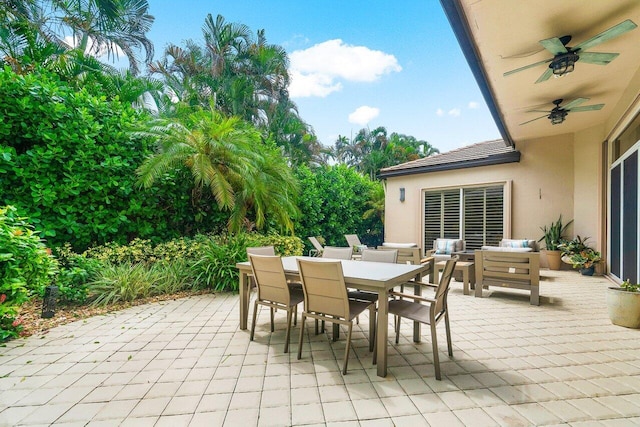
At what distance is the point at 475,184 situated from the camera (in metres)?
8.78

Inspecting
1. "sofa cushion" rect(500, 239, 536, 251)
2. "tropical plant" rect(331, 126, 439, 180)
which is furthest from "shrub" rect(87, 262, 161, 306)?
"tropical plant" rect(331, 126, 439, 180)

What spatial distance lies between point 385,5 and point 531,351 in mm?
9398

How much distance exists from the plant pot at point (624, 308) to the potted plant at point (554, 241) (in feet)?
15.2

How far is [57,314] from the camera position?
391cm

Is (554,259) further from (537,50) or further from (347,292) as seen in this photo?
(347,292)

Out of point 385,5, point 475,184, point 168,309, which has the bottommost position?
point 168,309

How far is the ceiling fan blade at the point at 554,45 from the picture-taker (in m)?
3.43

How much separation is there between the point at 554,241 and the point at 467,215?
221cm

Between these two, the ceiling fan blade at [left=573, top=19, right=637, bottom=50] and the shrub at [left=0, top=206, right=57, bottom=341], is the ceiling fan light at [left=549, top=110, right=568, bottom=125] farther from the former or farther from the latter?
the shrub at [left=0, top=206, right=57, bottom=341]

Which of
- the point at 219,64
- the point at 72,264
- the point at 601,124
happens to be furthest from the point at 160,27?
the point at 601,124

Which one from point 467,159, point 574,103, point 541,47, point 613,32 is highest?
point 541,47

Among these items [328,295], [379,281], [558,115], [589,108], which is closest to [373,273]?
[379,281]

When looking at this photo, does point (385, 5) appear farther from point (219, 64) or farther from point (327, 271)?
point (327, 271)

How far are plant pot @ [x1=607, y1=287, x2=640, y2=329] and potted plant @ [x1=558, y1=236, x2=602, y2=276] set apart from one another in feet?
12.7
